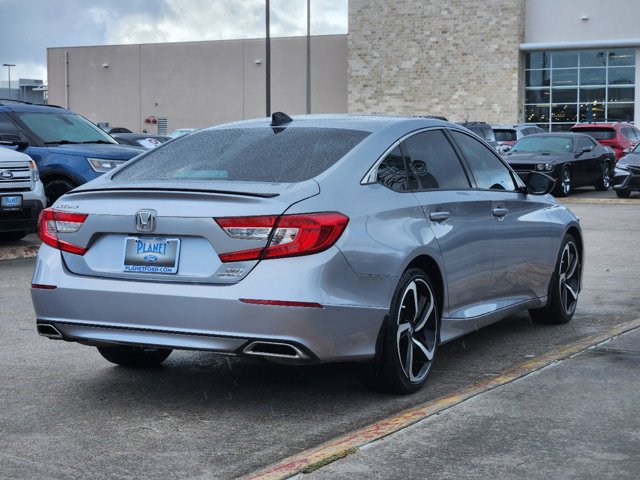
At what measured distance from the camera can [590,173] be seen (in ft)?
90.2

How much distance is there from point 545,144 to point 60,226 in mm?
22215

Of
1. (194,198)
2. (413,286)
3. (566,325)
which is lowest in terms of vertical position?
(566,325)

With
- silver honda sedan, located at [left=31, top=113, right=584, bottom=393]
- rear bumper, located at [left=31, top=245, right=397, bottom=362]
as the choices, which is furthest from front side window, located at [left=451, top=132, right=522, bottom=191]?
rear bumper, located at [left=31, top=245, right=397, bottom=362]

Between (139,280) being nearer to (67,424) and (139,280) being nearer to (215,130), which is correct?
(67,424)

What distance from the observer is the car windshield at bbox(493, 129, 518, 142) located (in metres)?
32.7

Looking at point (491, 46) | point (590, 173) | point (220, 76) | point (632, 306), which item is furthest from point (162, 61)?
point (632, 306)

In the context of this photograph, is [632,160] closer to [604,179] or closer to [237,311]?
[604,179]

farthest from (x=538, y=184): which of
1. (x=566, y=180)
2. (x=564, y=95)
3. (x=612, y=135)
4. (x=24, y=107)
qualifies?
(x=564, y=95)

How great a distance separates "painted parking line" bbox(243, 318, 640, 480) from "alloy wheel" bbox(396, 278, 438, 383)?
0.28 meters

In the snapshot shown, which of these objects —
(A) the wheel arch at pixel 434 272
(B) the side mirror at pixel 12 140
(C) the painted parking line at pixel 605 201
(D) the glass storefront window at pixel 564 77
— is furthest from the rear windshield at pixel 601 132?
(A) the wheel arch at pixel 434 272

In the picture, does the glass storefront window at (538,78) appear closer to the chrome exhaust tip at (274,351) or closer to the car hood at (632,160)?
the car hood at (632,160)

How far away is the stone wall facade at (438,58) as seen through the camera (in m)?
55.9

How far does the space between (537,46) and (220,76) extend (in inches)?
762

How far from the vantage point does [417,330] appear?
19.7 feet
